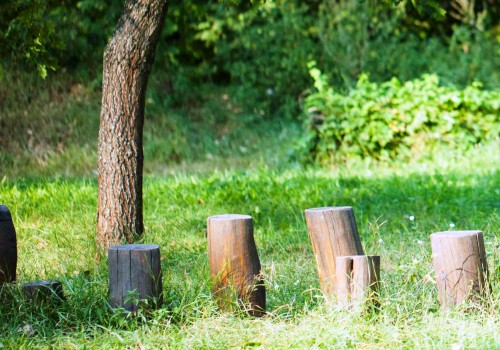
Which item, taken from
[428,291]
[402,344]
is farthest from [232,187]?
[402,344]

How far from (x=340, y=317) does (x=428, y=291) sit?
0.65 m

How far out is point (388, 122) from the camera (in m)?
10.2

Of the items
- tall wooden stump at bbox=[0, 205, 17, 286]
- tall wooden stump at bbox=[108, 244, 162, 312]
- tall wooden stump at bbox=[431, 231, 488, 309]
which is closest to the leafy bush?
tall wooden stump at bbox=[431, 231, 488, 309]

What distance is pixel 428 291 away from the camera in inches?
164

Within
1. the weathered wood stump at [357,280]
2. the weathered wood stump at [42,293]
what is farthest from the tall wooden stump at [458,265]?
the weathered wood stump at [42,293]

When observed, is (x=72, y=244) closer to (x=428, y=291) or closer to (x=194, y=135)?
(x=428, y=291)

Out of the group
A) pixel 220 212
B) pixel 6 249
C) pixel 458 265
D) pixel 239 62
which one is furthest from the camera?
pixel 239 62

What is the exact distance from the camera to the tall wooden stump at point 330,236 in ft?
13.3

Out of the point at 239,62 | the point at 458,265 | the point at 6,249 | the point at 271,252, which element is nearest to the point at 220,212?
the point at 271,252

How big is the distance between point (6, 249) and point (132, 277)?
0.84 m

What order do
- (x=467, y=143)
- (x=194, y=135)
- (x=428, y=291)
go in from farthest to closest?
(x=194, y=135)
(x=467, y=143)
(x=428, y=291)

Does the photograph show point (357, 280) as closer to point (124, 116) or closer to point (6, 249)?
point (6, 249)

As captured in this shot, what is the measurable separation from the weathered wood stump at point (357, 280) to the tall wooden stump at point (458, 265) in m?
0.31

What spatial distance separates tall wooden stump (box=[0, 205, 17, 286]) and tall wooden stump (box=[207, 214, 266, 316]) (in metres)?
1.10
